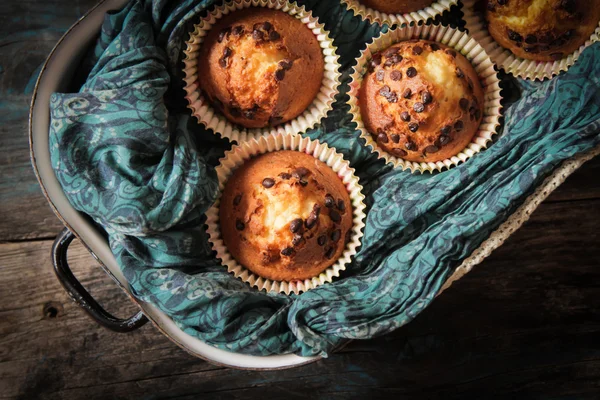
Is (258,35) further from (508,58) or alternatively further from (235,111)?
(508,58)

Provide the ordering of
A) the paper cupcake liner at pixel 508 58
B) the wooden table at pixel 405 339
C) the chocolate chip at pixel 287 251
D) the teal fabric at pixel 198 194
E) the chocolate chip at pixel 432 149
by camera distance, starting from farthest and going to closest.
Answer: the wooden table at pixel 405 339 < the paper cupcake liner at pixel 508 58 < the chocolate chip at pixel 432 149 < the chocolate chip at pixel 287 251 < the teal fabric at pixel 198 194

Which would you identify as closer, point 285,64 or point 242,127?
point 285,64

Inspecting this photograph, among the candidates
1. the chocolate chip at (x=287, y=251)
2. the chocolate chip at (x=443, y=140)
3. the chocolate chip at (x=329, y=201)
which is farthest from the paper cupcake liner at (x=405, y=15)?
the chocolate chip at (x=287, y=251)

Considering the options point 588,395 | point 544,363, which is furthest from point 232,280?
point 588,395

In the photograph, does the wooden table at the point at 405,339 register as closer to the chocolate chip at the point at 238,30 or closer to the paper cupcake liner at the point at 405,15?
the paper cupcake liner at the point at 405,15

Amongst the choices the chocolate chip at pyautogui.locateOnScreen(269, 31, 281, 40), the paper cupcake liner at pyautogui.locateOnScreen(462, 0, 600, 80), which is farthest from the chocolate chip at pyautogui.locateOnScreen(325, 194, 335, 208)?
the paper cupcake liner at pyautogui.locateOnScreen(462, 0, 600, 80)

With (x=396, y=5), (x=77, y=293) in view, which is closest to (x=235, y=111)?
(x=396, y=5)

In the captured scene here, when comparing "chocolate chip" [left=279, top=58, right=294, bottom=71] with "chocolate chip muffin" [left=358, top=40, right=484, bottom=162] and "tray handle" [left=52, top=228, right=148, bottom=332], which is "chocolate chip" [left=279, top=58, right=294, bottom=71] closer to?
"chocolate chip muffin" [left=358, top=40, right=484, bottom=162]

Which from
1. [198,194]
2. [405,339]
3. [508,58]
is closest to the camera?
[198,194]
